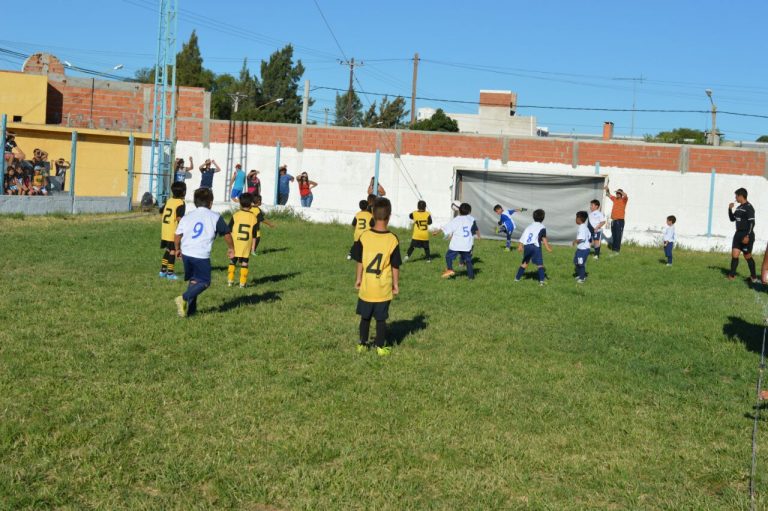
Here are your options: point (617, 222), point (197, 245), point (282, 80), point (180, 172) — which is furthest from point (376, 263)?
point (282, 80)

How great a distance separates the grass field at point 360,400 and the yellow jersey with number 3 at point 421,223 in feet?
12.8

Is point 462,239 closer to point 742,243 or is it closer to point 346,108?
point 742,243

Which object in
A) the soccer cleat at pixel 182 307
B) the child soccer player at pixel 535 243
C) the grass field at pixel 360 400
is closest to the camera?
the grass field at pixel 360 400

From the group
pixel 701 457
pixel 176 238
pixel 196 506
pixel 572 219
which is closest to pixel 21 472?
pixel 196 506

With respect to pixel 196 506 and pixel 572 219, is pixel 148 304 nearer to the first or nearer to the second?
pixel 196 506

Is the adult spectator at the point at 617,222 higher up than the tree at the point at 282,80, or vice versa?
the tree at the point at 282,80

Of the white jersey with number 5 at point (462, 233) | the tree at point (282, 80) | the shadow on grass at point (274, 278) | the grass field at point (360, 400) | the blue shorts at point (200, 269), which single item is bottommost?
the grass field at point (360, 400)

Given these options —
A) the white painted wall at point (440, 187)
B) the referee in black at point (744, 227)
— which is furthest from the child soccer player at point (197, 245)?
the white painted wall at point (440, 187)

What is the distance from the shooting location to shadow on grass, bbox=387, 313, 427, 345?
376 inches

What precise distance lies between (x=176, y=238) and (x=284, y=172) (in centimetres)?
1868

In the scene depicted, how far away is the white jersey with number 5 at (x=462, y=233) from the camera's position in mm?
14914

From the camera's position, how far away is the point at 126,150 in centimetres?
3228

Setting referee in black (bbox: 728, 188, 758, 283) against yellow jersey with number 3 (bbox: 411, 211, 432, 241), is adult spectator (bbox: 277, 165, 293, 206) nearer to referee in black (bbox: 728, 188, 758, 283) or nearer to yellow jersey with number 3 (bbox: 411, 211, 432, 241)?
yellow jersey with number 3 (bbox: 411, 211, 432, 241)

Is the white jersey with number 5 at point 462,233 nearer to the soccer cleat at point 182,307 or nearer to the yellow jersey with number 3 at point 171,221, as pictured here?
the yellow jersey with number 3 at point 171,221
